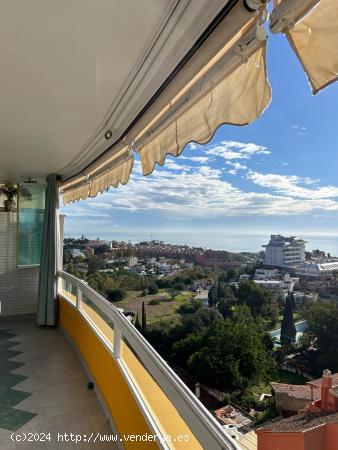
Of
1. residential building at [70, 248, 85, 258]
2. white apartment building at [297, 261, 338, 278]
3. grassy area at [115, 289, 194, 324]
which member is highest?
white apartment building at [297, 261, 338, 278]

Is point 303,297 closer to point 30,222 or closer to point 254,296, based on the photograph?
point 254,296

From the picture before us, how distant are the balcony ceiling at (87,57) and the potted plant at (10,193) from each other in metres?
2.40

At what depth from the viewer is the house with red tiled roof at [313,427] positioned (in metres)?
0.82

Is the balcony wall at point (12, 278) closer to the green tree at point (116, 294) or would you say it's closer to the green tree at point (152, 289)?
the green tree at point (116, 294)

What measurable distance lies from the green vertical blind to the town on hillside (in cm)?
219

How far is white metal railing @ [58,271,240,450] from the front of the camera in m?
0.96

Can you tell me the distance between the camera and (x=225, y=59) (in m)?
1.02

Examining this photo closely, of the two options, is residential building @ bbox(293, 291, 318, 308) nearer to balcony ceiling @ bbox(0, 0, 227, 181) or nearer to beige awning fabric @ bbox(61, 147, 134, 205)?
balcony ceiling @ bbox(0, 0, 227, 181)

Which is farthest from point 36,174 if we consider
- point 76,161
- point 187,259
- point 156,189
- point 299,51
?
point 299,51

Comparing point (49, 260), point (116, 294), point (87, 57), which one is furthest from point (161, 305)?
point (49, 260)

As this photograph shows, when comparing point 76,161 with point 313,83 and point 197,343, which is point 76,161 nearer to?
point 197,343

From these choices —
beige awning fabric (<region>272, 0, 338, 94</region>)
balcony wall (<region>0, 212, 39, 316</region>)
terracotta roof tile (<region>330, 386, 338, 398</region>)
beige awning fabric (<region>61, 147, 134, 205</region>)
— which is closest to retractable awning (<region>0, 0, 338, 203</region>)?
beige awning fabric (<region>272, 0, 338, 94</region>)

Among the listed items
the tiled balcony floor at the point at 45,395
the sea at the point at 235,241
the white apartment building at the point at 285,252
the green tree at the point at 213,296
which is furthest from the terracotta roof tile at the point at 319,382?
the tiled balcony floor at the point at 45,395

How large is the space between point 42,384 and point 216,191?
277 centimetres
